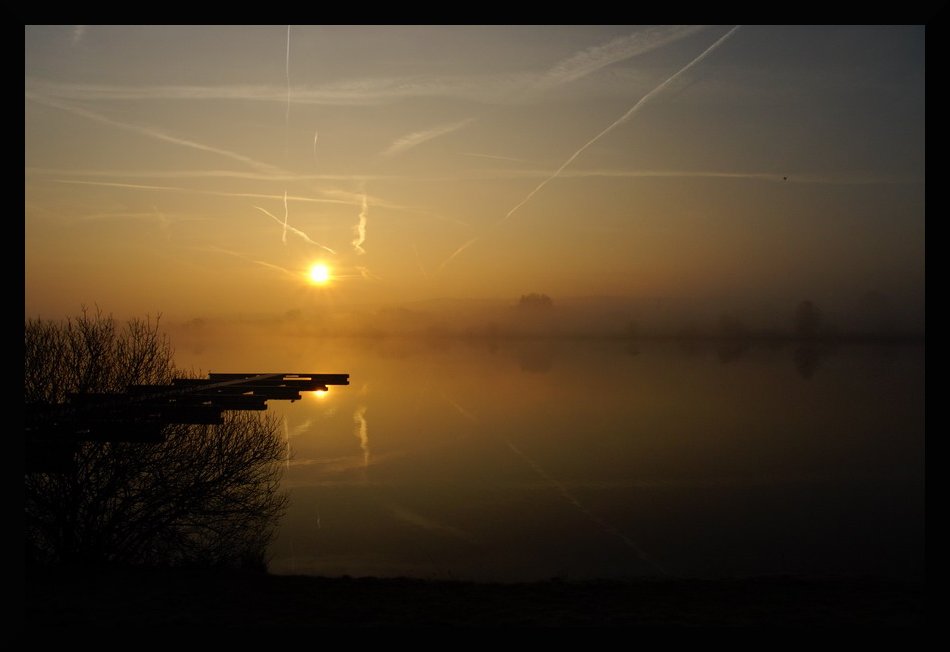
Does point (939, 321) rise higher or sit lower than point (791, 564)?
higher

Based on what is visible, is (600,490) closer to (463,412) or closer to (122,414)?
(122,414)

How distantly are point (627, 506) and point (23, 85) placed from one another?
30.8m

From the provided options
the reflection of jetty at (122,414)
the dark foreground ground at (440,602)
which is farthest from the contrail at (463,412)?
the dark foreground ground at (440,602)

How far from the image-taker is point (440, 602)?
13656mm

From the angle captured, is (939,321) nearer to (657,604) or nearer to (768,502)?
(657,604)

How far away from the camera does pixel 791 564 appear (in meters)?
24.5

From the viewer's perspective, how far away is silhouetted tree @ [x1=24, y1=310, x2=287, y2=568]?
18.3 meters

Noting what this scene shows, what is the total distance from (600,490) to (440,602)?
24.5m

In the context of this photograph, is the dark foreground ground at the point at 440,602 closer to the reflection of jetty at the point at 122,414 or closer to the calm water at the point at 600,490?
the reflection of jetty at the point at 122,414

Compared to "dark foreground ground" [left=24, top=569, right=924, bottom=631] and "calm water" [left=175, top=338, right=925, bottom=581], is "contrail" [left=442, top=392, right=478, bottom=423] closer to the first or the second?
"calm water" [left=175, top=338, right=925, bottom=581]

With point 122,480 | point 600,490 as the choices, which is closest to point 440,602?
point 122,480

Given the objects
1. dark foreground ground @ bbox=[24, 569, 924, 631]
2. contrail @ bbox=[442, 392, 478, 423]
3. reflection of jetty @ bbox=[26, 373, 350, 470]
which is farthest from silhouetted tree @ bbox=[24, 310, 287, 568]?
contrail @ bbox=[442, 392, 478, 423]

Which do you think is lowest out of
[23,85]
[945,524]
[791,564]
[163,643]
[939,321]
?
[791,564]
